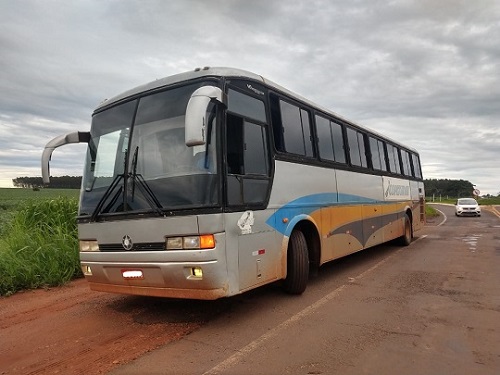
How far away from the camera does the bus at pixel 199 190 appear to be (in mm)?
4734

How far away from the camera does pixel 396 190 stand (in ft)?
41.3

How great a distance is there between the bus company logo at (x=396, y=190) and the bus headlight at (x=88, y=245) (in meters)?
8.26

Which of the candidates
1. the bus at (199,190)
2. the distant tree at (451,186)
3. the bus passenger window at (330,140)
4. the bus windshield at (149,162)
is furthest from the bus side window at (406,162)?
the distant tree at (451,186)

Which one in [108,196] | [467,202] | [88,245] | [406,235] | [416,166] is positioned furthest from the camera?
[467,202]

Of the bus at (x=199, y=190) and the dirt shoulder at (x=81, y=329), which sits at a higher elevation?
the bus at (x=199, y=190)

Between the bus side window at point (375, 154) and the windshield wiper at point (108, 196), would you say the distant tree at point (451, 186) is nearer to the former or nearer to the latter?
the bus side window at point (375, 154)

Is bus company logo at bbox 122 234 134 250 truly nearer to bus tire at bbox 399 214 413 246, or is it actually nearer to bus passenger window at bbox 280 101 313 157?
bus passenger window at bbox 280 101 313 157

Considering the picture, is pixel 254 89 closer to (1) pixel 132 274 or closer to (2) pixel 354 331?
(1) pixel 132 274

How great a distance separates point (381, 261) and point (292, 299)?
14.8 ft

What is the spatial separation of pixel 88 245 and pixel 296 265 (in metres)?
2.92

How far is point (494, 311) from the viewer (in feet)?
Result: 18.3

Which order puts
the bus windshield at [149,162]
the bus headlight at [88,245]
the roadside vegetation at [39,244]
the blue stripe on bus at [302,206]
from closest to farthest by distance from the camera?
the bus windshield at [149,162], the bus headlight at [88,245], the blue stripe on bus at [302,206], the roadside vegetation at [39,244]

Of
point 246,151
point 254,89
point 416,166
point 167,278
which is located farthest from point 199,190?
point 416,166

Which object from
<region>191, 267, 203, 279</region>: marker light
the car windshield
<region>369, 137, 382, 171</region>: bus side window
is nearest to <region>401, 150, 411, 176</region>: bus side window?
<region>369, 137, 382, 171</region>: bus side window
